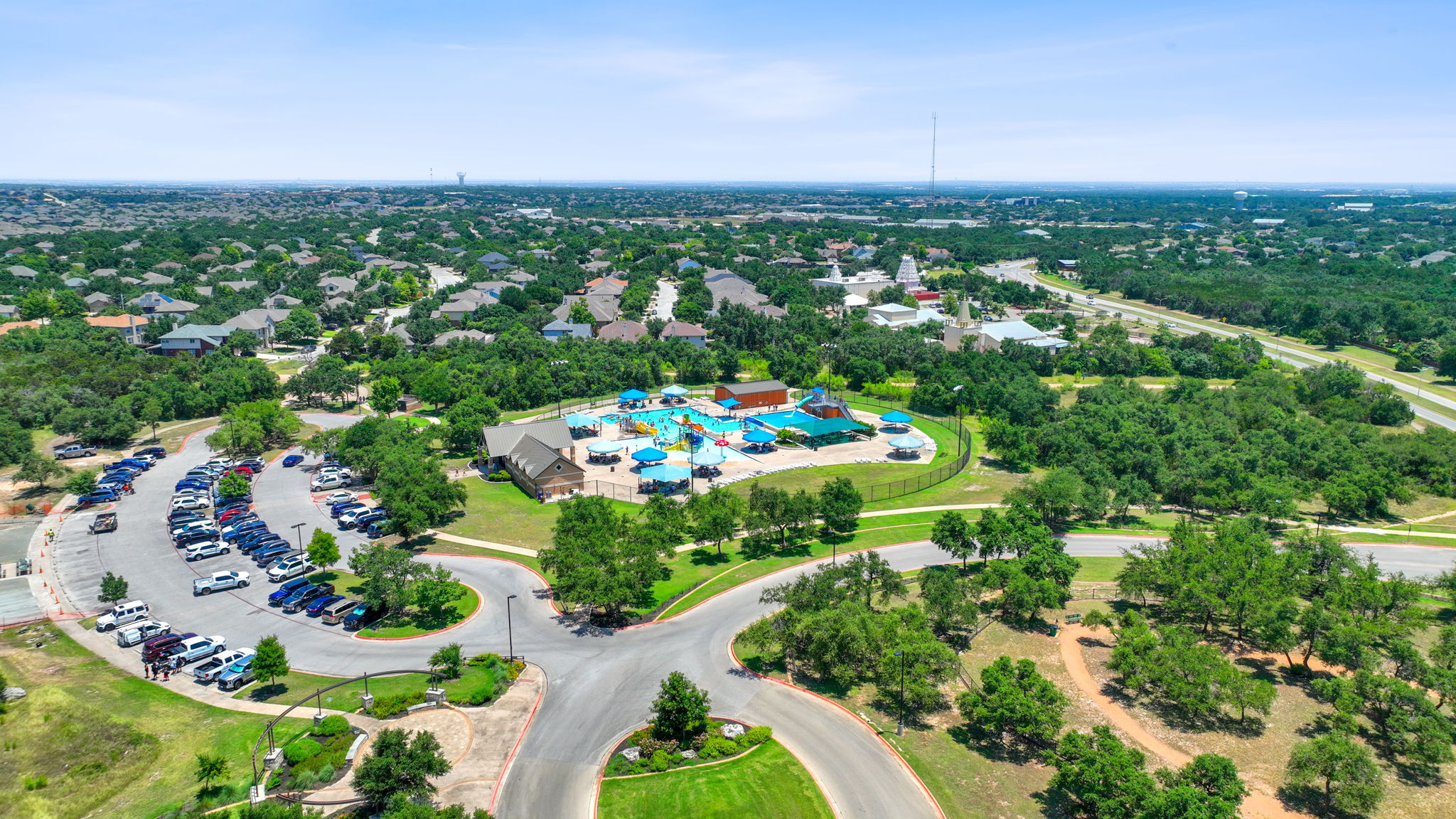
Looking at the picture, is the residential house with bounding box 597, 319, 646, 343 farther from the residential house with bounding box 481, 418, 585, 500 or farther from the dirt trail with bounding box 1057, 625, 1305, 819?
the dirt trail with bounding box 1057, 625, 1305, 819

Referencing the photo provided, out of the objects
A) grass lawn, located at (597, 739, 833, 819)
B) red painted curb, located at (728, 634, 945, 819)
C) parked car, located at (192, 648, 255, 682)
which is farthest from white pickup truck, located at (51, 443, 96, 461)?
grass lawn, located at (597, 739, 833, 819)

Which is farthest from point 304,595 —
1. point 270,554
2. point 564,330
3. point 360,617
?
point 564,330

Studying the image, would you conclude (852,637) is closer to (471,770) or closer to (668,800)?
(668,800)

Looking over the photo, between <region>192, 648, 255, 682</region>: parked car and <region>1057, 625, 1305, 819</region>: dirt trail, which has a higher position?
<region>192, 648, 255, 682</region>: parked car

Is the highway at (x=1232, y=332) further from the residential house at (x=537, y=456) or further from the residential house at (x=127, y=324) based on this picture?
the residential house at (x=127, y=324)

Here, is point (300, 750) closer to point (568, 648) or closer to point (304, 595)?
point (568, 648)

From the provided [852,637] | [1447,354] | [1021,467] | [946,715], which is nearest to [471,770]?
[852,637]
